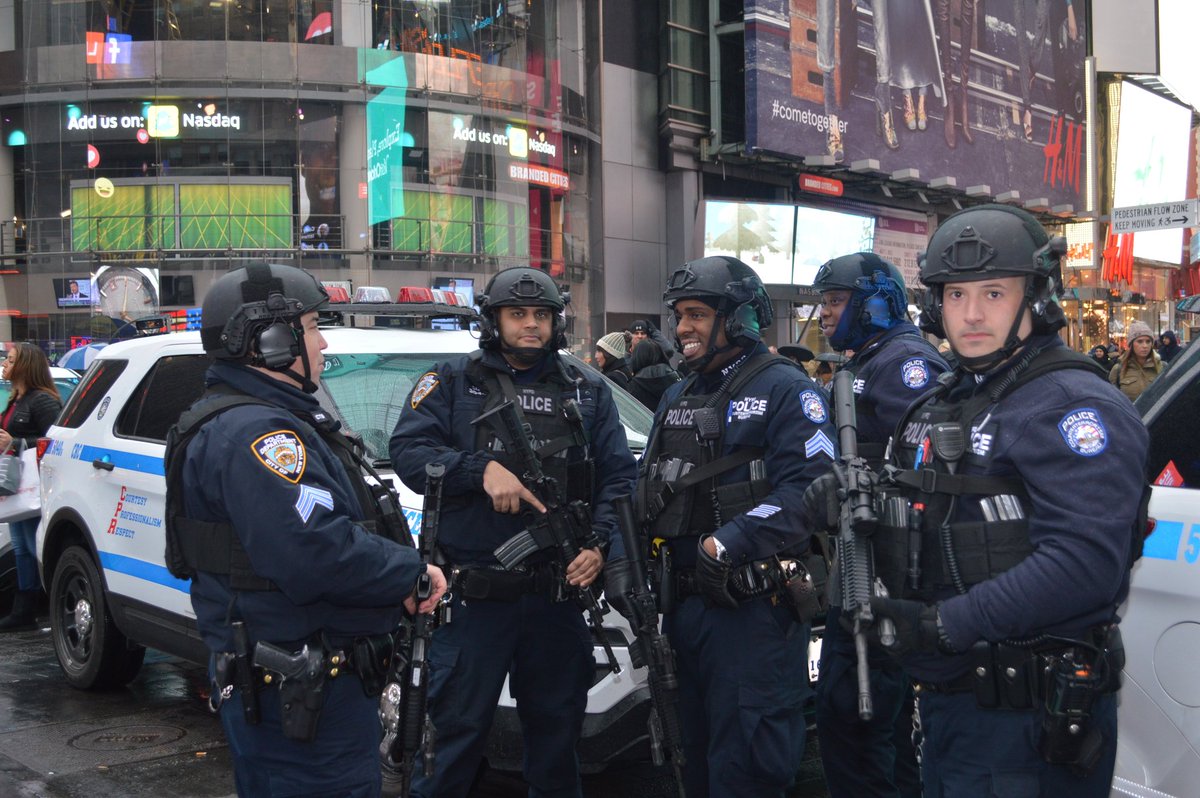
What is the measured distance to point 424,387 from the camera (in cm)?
455

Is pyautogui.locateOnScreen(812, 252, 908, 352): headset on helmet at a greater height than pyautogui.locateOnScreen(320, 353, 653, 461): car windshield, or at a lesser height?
greater

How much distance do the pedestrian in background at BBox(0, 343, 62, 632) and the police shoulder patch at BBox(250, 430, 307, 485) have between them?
20.7ft

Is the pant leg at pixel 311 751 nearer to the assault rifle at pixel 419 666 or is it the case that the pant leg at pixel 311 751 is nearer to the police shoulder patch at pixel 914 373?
the assault rifle at pixel 419 666

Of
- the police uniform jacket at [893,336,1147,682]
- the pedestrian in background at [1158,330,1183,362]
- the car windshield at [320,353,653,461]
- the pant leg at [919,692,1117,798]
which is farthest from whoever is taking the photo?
the pedestrian in background at [1158,330,1183,362]

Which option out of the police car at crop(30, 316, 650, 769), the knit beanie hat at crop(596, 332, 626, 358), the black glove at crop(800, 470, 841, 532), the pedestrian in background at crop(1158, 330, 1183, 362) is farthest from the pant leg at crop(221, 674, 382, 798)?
the pedestrian in background at crop(1158, 330, 1183, 362)

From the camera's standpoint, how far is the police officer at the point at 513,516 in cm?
418

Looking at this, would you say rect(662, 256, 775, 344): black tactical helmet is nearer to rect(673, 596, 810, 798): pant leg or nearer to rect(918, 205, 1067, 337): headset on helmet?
rect(673, 596, 810, 798): pant leg

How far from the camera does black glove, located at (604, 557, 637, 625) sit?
4.05 metres

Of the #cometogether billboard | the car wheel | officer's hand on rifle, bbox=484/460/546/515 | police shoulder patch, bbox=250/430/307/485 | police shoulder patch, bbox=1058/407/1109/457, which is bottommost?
the car wheel

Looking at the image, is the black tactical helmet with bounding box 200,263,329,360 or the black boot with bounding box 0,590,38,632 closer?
the black tactical helmet with bounding box 200,263,329,360

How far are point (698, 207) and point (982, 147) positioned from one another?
13827mm

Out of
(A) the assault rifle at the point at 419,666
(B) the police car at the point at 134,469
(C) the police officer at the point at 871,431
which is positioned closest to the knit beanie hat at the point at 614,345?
(B) the police car at the point at 134,469

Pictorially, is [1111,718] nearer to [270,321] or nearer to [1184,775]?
[1184,775]

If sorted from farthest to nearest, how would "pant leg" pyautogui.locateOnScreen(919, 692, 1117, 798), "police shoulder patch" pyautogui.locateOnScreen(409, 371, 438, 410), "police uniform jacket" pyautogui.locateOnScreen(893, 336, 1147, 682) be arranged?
"police shoulder patch" pyautogui.locateOnScreen(409, 371, 438, 410) < "pant leg" pyautogui.locateOnScreen(919, 692, 1117, 798) < "police uniform jacket" pyautogui.locateOnScreen(893, 336, 1147, 682)
